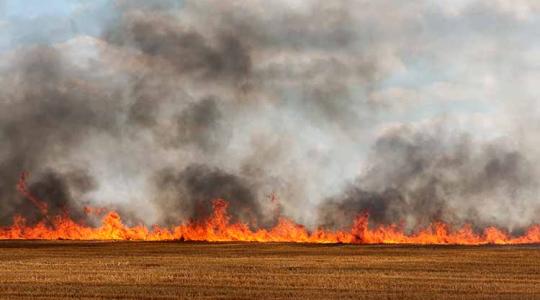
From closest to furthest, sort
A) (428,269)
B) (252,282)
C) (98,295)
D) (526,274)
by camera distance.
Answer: (98,295) → (252,282) → (526,274) → (428,269)

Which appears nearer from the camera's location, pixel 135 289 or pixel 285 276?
pixel 135 289

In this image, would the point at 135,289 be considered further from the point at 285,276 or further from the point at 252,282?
the point at 285,276

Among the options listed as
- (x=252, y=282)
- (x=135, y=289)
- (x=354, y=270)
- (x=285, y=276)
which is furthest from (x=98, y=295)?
(x=354, y=270)

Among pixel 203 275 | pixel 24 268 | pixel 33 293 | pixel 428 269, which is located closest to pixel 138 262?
pixel 24 268

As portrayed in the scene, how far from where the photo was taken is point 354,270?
211ft

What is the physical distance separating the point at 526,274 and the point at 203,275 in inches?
911

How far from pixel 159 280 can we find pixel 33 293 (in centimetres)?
1017

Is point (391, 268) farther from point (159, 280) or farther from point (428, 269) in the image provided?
point (159, 280)

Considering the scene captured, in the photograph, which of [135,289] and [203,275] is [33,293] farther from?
[203,275]

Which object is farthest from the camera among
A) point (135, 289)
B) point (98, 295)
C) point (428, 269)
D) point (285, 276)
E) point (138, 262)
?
point (138, 262)

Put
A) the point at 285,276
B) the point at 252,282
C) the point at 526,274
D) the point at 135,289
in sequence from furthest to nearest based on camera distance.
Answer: the point at 526,274, the point at 285,276, the point at 252,282, the point at 135,289

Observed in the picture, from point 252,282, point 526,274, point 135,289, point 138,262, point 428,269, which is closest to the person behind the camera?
point 135,289

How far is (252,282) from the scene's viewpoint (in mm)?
51562

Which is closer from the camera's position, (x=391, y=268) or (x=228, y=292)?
(x=228, y=292)
